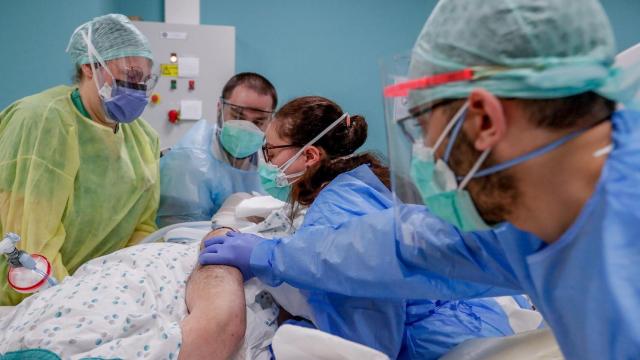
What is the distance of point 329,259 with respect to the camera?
118cm

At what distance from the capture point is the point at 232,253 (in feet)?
4.38

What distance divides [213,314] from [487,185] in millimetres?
655

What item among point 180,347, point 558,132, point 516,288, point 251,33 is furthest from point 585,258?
point 251,33

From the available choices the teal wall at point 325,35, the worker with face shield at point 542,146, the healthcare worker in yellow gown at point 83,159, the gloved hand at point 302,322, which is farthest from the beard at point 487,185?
the teal wall at point 325,35

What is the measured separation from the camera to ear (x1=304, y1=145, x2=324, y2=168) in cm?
157

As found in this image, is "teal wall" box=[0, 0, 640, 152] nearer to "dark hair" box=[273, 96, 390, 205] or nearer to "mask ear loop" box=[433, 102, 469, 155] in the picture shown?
"dark hair" box=[273, 96, 390, 205]

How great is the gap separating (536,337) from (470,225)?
0.37 meters

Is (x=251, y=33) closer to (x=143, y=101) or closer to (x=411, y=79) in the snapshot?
(x=143, y=101)

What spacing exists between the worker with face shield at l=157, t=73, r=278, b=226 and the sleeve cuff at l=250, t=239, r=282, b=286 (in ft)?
2.98

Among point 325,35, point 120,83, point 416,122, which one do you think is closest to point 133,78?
point 120,83

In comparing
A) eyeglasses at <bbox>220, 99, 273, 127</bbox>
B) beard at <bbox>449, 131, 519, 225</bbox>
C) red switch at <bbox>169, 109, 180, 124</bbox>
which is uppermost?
beard at <bbox>449, 131, 519, 225</bbox>

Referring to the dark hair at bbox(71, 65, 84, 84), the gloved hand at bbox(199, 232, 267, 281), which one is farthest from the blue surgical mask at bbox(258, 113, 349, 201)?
the dark hair at bbox(71, 65, 84, 84)

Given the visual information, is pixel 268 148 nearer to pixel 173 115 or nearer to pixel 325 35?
pixel 173 115

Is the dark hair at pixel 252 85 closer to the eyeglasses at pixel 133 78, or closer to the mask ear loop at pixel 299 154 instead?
the eyeglasses at pixel 133 78
